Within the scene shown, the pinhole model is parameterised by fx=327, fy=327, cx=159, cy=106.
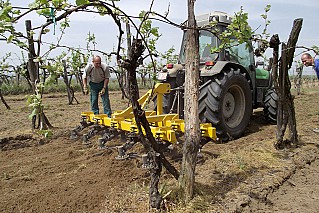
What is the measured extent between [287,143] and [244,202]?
225 cm

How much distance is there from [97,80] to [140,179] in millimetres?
3550

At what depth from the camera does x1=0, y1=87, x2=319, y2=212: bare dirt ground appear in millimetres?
3133

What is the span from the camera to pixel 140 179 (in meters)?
3.68

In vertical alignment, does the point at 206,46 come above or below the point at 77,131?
above

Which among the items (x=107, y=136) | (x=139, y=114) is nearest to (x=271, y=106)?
(x=107, y=136)

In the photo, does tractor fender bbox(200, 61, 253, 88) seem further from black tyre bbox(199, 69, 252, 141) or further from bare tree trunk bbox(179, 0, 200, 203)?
bare tree trunk bbox(179, 0, 200, 203)

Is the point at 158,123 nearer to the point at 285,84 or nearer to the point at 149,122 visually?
the point at 149,122

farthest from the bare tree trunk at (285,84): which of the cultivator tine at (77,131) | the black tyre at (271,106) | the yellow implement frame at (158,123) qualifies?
the cultivator tine at (77,131)

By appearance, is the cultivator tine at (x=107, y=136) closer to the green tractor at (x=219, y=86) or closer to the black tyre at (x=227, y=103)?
the green tractor at (x=219, y=86)

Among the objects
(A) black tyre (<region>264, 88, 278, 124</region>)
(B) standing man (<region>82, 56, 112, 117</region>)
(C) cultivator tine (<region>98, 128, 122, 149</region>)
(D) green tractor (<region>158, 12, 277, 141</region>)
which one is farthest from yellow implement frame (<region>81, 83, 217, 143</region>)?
(A) black tyre (<region>264, 88, 278, 124</region>)

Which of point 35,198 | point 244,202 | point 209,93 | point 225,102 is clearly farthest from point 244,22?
point 35,198

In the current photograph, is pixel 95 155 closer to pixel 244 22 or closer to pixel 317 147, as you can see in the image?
pixel 244 22

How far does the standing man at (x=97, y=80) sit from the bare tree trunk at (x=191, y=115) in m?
3.59

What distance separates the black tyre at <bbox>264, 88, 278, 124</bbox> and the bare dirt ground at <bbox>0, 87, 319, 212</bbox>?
1.40 meters
